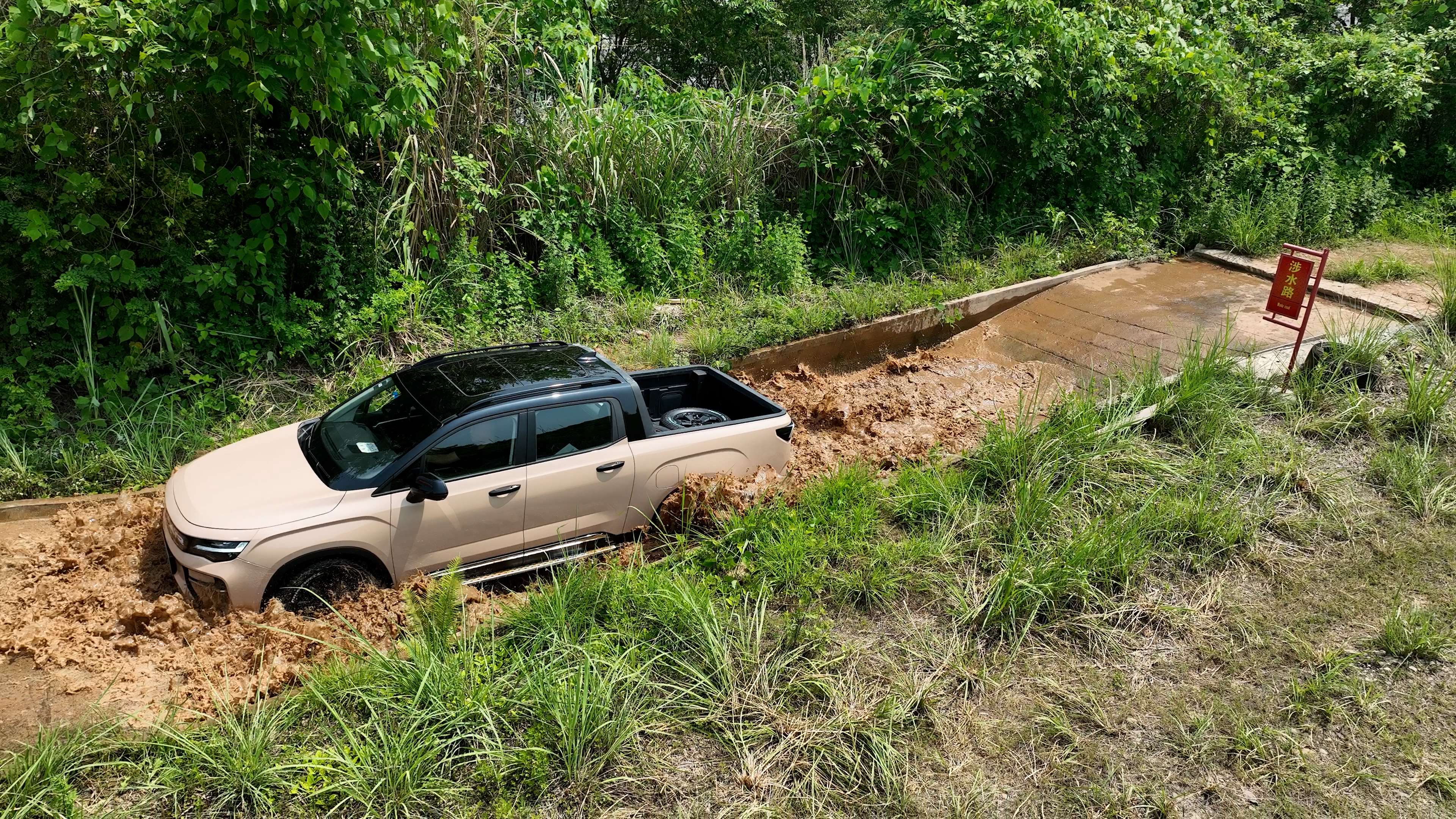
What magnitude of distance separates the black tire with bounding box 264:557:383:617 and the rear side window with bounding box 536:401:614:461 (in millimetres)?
1306

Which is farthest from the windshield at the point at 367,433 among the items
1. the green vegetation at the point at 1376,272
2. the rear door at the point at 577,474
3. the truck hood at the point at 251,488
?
the green vegetation at the point at 1376,272

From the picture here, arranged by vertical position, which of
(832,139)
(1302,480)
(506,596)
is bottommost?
(506,596)

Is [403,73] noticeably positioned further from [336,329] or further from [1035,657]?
[1035,657]

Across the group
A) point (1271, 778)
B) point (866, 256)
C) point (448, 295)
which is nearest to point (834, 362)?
point (866, 256)

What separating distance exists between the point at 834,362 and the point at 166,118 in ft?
21.7

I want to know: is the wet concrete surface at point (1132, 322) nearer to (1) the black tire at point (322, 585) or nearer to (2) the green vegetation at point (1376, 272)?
(2) the green vegetation at point (1376, 272)

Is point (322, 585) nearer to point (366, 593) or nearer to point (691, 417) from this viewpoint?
point (366, 593)

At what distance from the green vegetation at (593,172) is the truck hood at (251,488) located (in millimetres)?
1638

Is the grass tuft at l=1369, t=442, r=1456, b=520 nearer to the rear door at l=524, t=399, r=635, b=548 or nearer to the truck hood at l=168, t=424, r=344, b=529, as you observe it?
the rear door at l=524, t=399, r=635, b=548

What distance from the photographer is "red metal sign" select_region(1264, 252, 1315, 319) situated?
7539mm

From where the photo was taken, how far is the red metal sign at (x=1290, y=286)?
7.54 meters

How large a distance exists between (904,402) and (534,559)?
4487 mm

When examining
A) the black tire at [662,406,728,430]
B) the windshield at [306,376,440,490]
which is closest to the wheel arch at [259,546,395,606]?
the windshield at [306,376,440,490]

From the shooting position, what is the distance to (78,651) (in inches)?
204
